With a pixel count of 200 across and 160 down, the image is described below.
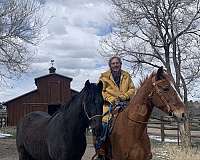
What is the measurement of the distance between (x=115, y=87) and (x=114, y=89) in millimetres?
38

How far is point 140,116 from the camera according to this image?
5.99 metres

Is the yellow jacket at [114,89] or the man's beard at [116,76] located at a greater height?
the man's beard at [116,76]

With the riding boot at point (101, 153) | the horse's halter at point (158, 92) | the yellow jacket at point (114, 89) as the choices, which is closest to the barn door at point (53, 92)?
the yellow jacket at point (114, 89)

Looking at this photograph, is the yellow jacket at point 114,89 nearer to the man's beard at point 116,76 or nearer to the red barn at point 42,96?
the man's beard at point 116,76

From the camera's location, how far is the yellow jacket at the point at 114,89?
259 inches

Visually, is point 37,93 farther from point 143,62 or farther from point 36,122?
point 36,122

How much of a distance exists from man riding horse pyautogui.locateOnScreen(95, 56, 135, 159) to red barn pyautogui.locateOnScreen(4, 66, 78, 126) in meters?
32.7

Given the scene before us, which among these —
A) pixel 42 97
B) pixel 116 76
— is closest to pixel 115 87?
pixel 116 76

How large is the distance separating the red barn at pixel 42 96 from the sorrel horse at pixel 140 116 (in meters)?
33.2

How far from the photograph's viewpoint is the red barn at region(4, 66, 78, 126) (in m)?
39.3

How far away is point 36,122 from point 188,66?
1286 cm

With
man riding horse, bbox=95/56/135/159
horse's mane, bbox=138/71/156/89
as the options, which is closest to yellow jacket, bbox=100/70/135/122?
man riding horse, bbox=95/56/135/159

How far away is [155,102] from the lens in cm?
582

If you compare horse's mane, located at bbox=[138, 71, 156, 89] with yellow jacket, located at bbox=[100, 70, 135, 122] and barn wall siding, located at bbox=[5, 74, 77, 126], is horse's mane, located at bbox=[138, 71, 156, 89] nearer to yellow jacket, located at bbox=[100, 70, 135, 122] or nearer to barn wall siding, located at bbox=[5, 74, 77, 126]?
yellow jacket, located at bbox=[100, 70, 135, 122]
